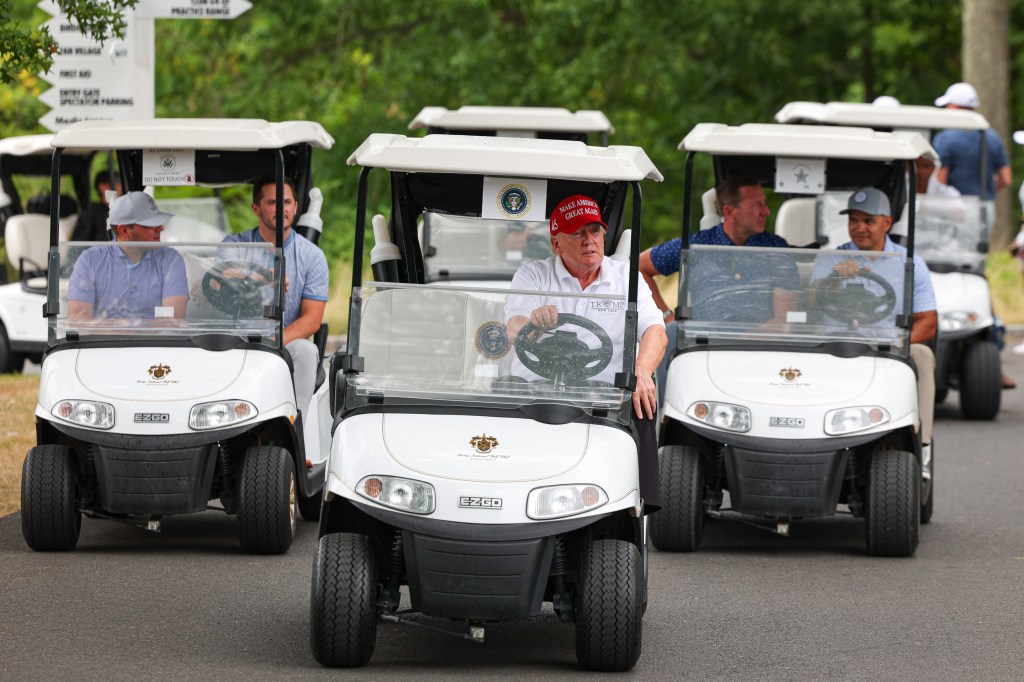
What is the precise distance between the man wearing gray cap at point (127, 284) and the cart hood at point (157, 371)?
0.96ft

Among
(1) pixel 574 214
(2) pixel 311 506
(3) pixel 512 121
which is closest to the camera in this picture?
(1) pixel 574 214

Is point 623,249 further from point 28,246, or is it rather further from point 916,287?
point 28,246

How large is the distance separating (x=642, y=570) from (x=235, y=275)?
9.62 feet

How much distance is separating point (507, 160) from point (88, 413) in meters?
2.38

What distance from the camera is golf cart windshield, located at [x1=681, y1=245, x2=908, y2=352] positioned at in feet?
26.3

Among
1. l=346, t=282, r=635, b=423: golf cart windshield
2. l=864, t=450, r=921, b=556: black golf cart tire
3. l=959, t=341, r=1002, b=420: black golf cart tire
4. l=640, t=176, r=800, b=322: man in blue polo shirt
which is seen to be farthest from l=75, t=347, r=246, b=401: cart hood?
l=959, t=341, r=1002, b=420: black golf cart tire

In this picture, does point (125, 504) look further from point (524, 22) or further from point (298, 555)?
point (524, 22)

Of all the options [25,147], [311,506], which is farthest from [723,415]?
[25,147]

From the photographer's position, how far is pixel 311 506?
27.5 feet

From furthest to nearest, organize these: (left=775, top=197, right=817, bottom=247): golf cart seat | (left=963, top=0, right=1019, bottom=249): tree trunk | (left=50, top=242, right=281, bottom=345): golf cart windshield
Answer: (left=963, top=0, right=1019, bottom=249): tree trunk < (left=775, top=197, right=817, bottom=247): golf cart seat < (left=50, top=242, right=281, bottom=345): golf cart windshield

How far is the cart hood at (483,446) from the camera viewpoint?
5.50 meters

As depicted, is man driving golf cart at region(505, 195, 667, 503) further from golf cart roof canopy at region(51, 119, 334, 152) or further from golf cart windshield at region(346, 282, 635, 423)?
golf cart roof canopy at region(51, 119, 334, 152)

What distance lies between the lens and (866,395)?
7559 millimetres

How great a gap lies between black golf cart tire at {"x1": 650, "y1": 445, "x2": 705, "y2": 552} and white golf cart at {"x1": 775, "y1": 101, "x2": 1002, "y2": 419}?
14.3 feet
